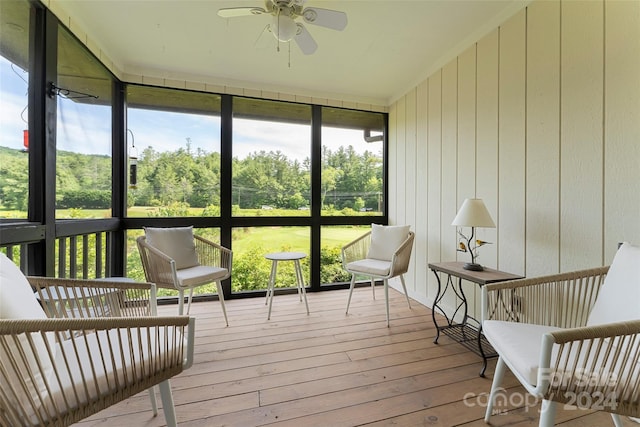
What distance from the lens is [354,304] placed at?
2998 mm

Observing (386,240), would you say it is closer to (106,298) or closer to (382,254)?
(382,254)

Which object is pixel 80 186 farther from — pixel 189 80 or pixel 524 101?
pixel 524 101

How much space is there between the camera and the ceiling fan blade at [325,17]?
167 centimetres

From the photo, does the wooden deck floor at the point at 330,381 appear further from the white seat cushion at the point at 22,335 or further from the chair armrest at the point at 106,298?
the white seat cushion at the point at 22,335

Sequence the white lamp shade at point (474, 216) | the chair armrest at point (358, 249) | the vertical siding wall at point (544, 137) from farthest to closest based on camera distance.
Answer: the chair armrest at point (358, 249)
the white lamp shade at point (474, 216)
the vertical siding wall at point (544, 137)

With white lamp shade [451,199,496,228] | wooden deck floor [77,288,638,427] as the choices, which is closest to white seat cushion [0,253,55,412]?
wooden deck floor [77,288,638,427]

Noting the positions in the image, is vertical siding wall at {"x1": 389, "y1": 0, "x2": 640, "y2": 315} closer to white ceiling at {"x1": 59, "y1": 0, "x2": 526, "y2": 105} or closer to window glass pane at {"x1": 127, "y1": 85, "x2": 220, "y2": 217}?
white ceiling at {"x1": 59, "y1": 0, "x2": 526, "y2": 105}

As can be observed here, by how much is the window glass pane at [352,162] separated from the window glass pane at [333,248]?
0.69 ft

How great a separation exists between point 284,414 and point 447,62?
10.1ft

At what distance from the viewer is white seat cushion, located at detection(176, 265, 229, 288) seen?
2.22m

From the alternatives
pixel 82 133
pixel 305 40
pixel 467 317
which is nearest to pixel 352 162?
pixel 305 40

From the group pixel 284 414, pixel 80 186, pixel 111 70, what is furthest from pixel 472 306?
pixel 111 70

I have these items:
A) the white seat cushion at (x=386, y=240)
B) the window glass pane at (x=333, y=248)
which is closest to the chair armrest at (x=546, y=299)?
the white seat cushion at (x=386, y=240)

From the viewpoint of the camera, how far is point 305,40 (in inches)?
76.2
